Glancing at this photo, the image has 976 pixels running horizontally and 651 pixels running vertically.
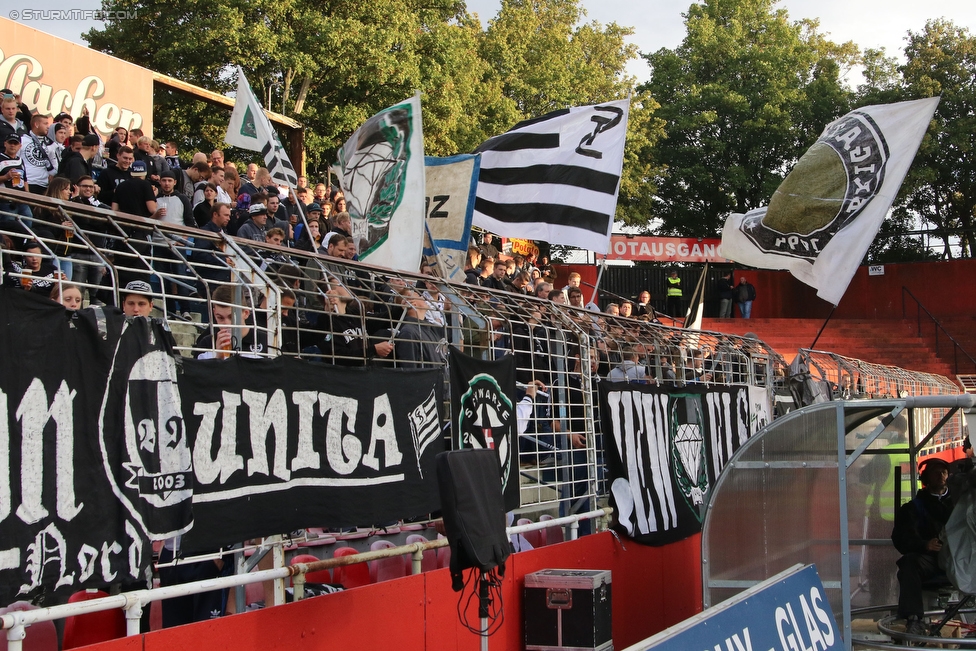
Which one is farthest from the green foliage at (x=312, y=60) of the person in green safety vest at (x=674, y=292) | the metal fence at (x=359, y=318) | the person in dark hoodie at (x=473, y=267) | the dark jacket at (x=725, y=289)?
the metal fence at (x=359, y=318)

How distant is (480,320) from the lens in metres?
8.57

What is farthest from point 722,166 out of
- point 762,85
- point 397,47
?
point 397,47

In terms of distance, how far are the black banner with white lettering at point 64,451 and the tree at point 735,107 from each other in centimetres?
3793

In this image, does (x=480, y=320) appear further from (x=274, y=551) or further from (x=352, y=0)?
(x=352, y=0)

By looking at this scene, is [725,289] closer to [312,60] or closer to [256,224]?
[312,60]

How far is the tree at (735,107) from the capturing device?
4138 centimetres

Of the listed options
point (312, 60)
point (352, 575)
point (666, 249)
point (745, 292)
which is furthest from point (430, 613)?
point (666, 249)

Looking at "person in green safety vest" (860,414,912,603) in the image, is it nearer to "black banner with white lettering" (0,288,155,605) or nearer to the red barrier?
"black banner with white lettering" (0,288,155,605)

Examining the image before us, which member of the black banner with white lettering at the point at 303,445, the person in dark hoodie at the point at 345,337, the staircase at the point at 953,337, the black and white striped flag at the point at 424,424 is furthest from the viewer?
the staircase at the point at 953,337

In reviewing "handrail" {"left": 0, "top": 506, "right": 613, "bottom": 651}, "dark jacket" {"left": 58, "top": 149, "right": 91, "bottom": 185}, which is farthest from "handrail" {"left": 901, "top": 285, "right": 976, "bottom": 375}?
"handrail" {"left": 0, "top": 506, "right": 613, "bottom": 651}

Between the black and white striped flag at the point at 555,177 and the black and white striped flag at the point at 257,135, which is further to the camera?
the black and white striped flag at the point at 555,177

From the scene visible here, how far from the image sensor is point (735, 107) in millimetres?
41312

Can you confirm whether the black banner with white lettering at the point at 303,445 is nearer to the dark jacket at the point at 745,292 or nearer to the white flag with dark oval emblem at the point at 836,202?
the white flag with dark oval emblem at the point at 836,202

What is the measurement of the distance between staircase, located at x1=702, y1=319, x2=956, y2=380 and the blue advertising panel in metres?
22.2
